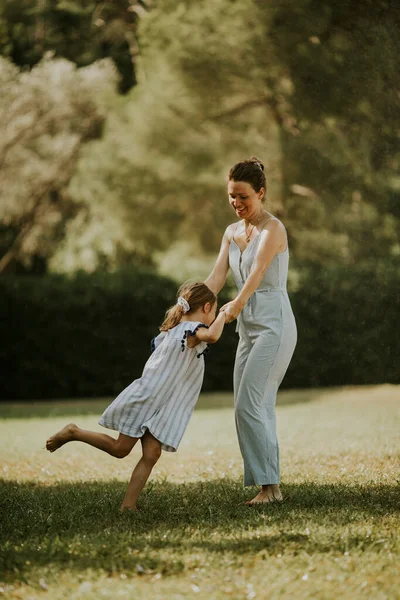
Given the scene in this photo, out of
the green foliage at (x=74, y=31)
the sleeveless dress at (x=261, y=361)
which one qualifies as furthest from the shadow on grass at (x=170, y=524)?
the green foliage at (x=74, y=31)

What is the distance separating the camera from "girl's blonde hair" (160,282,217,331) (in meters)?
5.47

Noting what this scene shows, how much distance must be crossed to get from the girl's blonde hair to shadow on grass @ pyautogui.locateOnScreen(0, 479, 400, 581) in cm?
110

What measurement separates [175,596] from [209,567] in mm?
406

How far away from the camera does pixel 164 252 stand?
22.0 meters

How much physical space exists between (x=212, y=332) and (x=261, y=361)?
0.56 metres

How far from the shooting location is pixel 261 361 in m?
5.67

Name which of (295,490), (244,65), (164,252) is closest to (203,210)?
(164,252)

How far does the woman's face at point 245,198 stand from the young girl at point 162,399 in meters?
0.60

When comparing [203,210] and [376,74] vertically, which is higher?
[376,74]

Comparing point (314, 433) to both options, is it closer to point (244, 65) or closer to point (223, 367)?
point (223, 367)

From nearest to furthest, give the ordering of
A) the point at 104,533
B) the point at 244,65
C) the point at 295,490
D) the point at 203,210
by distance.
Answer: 1. the point at 104,533
2. the point at 295,490
3. the point at 244,65
4. the point at 203,210

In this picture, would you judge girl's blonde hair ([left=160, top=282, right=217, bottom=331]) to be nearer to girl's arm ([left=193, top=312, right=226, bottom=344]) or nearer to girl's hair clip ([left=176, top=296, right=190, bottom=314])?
girl's hair clip ([left=176, top=296, right=190, bottom=314])

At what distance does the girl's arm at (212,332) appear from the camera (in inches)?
206

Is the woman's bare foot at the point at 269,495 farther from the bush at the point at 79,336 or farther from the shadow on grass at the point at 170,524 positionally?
the bush at the point at 79,336
